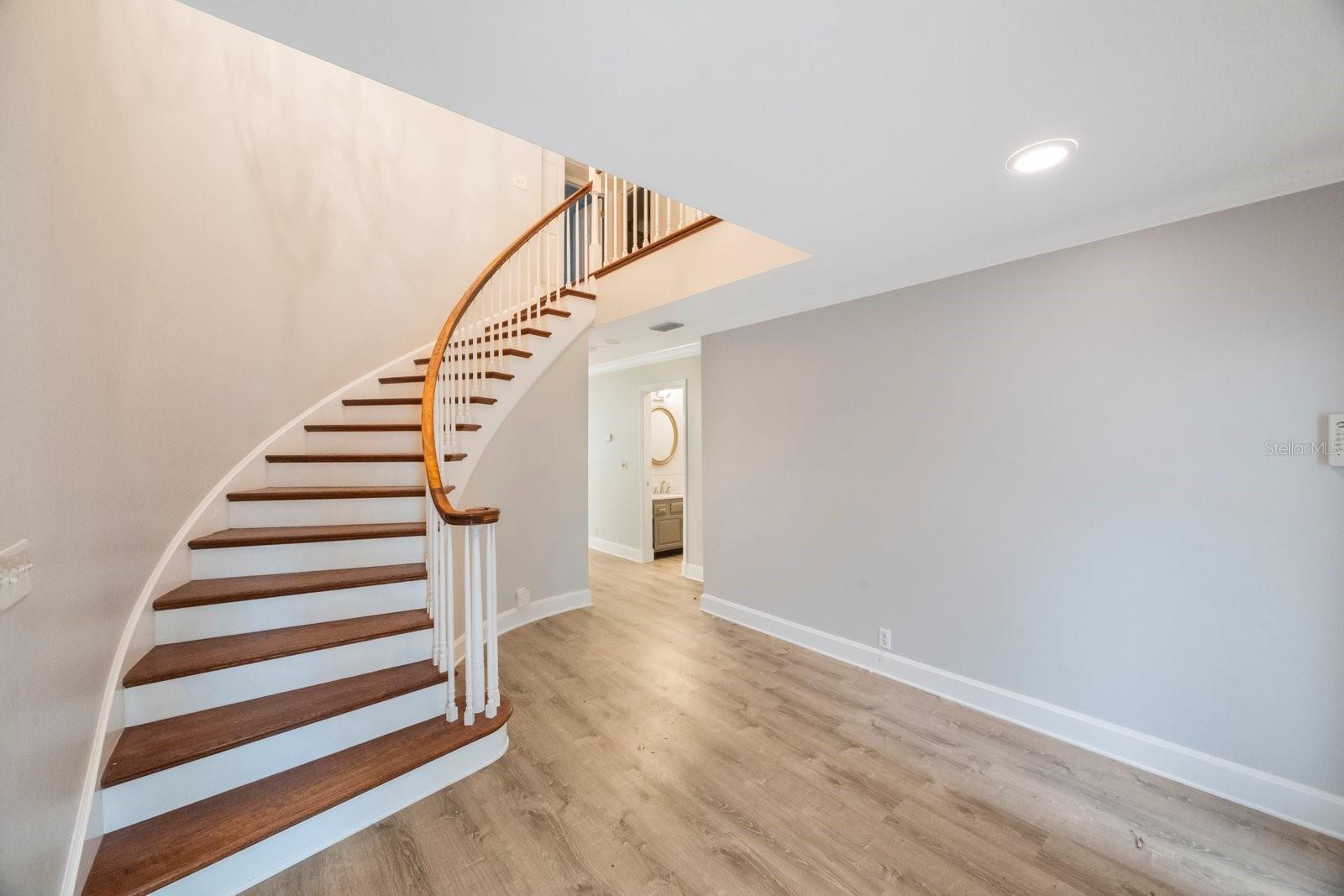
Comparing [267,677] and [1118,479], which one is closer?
[267,677]

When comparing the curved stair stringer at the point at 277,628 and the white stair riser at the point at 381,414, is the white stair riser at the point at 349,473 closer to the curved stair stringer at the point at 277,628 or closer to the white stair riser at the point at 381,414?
the curved stair stringer at the point at 277,628

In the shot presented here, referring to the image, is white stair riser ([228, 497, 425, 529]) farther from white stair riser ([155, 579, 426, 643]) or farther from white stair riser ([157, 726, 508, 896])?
Result: white stair riser ([157, 726, 508, 896])

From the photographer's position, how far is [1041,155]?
162 centimetres

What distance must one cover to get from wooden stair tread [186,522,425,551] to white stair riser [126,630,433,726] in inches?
21.7

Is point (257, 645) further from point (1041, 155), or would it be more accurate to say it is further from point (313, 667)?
point (1041, 155)

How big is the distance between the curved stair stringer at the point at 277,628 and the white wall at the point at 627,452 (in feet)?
7.54

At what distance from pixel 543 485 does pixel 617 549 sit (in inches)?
99.6

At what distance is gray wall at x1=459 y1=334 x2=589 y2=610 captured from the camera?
3557 mm

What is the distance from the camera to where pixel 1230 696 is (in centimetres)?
196

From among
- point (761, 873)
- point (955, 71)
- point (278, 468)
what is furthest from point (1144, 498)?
point (278, 468)

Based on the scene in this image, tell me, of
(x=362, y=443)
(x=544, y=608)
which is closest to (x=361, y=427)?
(x=362, y=443)

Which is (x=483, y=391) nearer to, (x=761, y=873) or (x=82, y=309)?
(x=82, y=309)

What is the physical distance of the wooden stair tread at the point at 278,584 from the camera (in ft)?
6.73

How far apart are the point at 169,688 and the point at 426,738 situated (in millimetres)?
907
